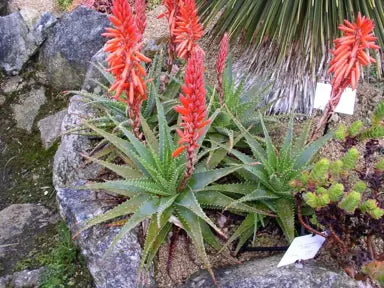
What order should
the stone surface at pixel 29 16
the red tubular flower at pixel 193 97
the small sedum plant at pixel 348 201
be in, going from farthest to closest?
the stone surface at pixel 29 16 < the small sedum plant at pixel 348 201 < the red tubular flower at pixel 193 97

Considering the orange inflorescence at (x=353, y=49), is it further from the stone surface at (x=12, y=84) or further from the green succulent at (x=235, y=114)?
the stone surface at (x=12, y=84)

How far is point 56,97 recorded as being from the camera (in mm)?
5027

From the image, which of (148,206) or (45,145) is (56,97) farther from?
(148,206)

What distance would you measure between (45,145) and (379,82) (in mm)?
2987

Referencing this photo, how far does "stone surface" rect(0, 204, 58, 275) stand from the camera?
3322mm

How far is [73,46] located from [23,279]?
8.37 feet

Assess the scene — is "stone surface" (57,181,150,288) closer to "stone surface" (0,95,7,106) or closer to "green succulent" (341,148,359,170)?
"green succulent" (341,148,359,170)

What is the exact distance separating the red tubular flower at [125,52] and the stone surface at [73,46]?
2.59 meters

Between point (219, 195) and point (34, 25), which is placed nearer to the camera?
point (219, 195)

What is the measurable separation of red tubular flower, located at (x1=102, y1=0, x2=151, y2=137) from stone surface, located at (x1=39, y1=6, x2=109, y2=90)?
2586 millimetres

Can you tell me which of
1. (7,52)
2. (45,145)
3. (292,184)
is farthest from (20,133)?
(292,184)

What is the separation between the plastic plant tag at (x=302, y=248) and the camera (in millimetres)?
2432

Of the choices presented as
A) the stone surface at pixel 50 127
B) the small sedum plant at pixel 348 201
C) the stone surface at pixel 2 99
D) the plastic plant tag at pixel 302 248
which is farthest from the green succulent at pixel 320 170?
the stone surface at pixel 2 99

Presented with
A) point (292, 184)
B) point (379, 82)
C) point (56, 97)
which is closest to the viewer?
point (292, 184)
